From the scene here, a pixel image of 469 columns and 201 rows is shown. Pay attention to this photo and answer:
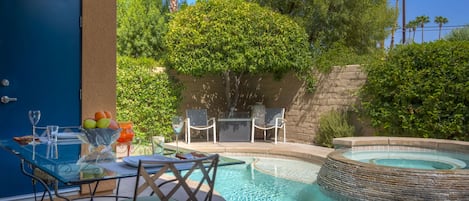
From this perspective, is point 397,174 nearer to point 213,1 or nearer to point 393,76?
point 393,76

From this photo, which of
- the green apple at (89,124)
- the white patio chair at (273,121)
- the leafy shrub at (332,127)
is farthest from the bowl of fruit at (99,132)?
the white patio chair at (273,121)

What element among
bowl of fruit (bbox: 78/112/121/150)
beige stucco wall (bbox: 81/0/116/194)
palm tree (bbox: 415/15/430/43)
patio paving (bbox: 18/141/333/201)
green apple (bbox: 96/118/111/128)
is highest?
palm tree (bbox: 415/15/430/43)

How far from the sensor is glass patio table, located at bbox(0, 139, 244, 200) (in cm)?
184

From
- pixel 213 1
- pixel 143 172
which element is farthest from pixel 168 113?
pixel 143 172

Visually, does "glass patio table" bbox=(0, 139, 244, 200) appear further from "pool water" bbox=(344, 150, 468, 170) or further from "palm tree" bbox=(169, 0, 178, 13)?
"palm tree" bbox=(169, 0, 178, 13)

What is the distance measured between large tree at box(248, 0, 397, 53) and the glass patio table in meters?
8.50

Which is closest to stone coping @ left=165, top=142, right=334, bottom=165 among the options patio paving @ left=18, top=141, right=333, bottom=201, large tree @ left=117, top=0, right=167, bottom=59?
patio paving @ left=18, top=141, right=333, bottom=201

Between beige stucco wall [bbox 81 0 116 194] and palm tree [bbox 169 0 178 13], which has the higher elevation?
palm tree [bbox 169 0 178 13]

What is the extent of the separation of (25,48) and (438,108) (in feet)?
18.8

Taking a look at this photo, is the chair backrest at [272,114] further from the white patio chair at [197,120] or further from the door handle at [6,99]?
the door handle at [6,99]

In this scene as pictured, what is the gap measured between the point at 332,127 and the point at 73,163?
582 cm

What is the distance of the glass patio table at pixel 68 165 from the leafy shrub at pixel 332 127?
5.21 metres

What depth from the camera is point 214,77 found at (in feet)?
30.5

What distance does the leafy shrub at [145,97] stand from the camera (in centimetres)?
790
